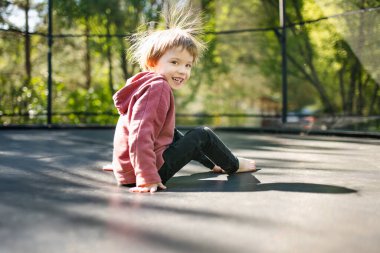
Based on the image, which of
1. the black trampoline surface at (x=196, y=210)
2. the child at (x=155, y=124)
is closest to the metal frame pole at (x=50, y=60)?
the black trampoline surface at (x=196, y=210)

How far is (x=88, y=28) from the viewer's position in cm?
578

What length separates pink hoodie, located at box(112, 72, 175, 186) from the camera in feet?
4.90

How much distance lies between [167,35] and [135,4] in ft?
14.3

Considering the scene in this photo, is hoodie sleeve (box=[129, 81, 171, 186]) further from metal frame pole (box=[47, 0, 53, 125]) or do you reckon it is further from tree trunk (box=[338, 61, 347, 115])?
tree trunk (box=[338, 61, 347, 115])

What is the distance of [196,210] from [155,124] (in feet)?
1.48

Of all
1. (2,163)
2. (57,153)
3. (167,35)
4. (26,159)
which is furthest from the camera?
(57,153)

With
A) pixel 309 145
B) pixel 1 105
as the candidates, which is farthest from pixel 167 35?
pixel 1 105

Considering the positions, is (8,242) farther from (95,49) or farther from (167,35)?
(95,49)

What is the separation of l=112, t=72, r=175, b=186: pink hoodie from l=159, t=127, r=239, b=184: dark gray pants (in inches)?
1.5

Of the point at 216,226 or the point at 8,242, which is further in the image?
the point at 216,226

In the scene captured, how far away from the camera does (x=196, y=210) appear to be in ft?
4.00

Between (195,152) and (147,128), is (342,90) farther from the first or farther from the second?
(147,128)

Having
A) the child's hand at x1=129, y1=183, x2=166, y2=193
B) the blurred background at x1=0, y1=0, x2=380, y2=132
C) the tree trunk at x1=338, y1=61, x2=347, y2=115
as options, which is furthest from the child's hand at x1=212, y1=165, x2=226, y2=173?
the tree trunk at x1=338, y1=61, x2=347, y2=115

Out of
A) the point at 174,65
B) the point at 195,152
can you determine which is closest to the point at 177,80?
the point at 174,65
